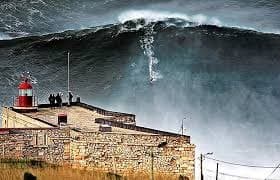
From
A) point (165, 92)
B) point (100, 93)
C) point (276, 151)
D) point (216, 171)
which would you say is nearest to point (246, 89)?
point (165, 92)

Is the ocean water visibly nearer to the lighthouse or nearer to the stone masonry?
the stone masonry

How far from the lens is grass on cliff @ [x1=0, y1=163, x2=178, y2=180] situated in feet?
76.8

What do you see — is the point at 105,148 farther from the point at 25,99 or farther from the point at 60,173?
the point at 25,99

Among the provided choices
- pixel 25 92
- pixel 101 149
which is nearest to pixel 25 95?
pixel 25 92

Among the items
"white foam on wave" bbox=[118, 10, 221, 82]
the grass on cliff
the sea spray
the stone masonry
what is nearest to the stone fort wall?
the stone masonry

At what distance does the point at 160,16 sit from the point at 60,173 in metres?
38.2

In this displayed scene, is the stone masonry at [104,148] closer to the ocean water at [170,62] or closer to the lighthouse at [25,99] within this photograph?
the lighthouse at [25,99]

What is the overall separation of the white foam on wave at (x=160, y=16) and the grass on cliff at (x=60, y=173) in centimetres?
3566

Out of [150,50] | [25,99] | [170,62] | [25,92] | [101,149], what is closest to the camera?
[101,149]

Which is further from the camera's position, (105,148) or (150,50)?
(150,50)

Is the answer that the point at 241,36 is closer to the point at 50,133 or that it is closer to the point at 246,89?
the point at 246,89

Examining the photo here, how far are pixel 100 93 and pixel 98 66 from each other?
19.1 ft

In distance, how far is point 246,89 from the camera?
43.2m

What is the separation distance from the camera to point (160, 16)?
61375mm
